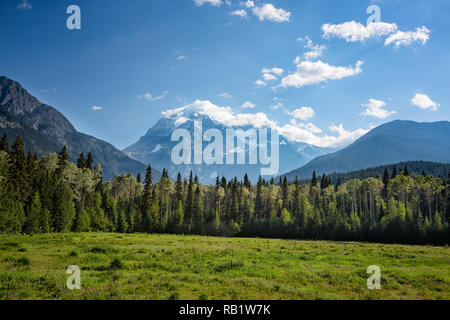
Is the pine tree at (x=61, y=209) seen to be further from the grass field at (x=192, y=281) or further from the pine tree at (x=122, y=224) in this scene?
the grass field at (x=192, y=281)

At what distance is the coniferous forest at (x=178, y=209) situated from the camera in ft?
194

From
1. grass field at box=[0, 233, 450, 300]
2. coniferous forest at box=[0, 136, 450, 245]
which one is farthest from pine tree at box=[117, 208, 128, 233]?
grass field at box=[0, 233, 450, 300]

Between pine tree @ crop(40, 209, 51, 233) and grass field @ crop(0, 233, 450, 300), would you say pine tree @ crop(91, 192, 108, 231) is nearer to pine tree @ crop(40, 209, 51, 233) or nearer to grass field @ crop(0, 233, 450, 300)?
pine tree @ crop(40, 209, 51, 233)

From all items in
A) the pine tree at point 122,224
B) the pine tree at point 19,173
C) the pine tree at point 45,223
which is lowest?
the pine tree at point 122,224

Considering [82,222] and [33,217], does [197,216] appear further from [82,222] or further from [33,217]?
[33,217]

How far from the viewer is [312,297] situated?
15250 millimetres

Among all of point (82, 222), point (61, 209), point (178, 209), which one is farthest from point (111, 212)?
point (178, 209)

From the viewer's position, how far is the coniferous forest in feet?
194

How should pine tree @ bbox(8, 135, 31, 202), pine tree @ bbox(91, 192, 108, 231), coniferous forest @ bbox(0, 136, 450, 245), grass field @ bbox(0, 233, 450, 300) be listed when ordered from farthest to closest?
pine tree @ bbox(91, 192, 108, 231), coniferous forest @ bbox(0, 136, 450, 245), pine tree @ bbox(8, 135, 31, 202), grass field @ bbox(0, 233, 450, 300)

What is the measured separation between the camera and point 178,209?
305 ft

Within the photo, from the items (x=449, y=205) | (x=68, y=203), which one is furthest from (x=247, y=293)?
(x=449, y=205)

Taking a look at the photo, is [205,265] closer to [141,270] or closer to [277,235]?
[141,270]

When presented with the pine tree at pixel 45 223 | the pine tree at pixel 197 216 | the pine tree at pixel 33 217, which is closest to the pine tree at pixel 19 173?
the pine tree at pixel 33 217
